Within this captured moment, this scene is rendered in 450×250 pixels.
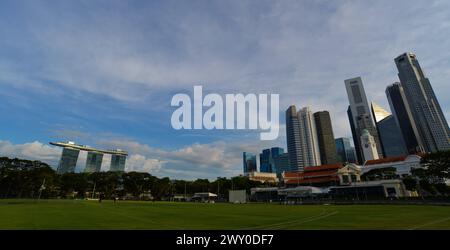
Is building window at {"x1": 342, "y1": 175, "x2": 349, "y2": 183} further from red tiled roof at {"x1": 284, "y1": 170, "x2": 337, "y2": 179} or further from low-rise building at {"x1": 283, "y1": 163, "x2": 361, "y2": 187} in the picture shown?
red tiled roof at {"x1": 284, "y1": 170, "x2": 337, "y2": 179}

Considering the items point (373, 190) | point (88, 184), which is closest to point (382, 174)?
point (373, 190)

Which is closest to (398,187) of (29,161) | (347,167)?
(347,167)

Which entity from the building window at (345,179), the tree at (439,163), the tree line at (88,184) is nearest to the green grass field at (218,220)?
the tree at (439,163)

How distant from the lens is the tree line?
100750 mm

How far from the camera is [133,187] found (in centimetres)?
13325

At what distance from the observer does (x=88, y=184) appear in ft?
429

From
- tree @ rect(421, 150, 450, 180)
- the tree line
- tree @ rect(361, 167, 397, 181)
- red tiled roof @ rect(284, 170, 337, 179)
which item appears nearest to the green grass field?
tree @ rect(421, 150, 450, 180)

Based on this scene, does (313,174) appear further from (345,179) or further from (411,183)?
(411,183)

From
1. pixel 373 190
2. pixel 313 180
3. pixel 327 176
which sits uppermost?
pixel 327 176

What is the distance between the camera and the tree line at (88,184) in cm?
10075

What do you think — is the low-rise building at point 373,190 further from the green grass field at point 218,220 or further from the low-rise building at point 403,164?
the green grass field at point 218,220
